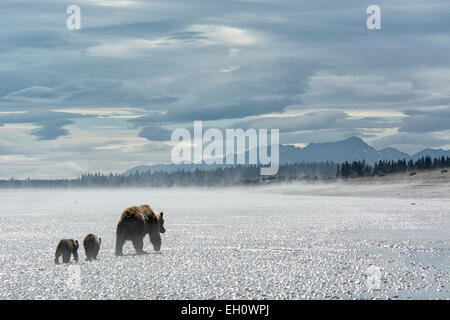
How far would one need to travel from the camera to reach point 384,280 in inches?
788

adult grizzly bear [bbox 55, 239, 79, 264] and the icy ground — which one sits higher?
adult grizzly bear [bbox 55, 239, 79, 264]

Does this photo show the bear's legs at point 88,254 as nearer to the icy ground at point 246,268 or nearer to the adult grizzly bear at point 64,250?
the icy ground at point 246,268

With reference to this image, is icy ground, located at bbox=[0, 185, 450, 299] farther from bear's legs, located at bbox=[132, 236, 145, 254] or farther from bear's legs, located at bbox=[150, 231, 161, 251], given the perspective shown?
bear's legs, located at bbox=[132, 236, 145, 254]

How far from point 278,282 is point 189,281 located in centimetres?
301

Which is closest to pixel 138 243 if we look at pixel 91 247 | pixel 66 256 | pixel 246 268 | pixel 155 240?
pixel 155 240

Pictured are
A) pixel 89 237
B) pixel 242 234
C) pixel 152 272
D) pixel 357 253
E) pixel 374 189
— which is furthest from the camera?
pixel 374 189

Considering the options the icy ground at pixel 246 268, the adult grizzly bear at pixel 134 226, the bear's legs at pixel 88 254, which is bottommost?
the icy ground at pixel 246 268

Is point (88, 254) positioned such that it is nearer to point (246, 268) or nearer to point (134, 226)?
point (134, 226)

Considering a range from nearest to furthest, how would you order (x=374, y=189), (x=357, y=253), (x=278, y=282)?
(x=278, y=282)
(x=357, y=253)
(x=374, y=189)

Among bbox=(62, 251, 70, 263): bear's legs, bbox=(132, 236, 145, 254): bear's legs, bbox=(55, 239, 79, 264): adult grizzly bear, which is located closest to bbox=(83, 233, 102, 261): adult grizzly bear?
bbox=(55, 239, 79, 264): adult grizzly bear

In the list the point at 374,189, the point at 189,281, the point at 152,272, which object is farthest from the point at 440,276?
the point at 374,189

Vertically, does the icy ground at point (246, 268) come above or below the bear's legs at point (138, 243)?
below

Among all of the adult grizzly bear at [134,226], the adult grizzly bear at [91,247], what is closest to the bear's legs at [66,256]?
the adult grizzly bear at [91,247]

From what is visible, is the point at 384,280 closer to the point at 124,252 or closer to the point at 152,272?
the point at 152,272
